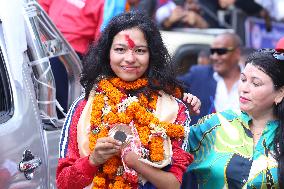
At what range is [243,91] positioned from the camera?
163 inches

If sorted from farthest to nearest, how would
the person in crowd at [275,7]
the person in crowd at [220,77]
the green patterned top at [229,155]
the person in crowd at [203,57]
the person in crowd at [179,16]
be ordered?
1. the person in crowd at [275,7]
2. the person in crowd at [179,16]
3. the person in crowd at [203,57]
4. the person in crowd at [220,77]
5. the green patterned top at [229,155]

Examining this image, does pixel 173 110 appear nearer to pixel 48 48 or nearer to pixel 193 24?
pixel 48 48

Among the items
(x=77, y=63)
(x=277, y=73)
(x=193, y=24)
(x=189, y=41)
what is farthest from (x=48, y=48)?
(x=193, y=24)

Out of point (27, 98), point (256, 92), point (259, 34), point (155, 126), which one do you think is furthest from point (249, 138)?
point (259, 34)

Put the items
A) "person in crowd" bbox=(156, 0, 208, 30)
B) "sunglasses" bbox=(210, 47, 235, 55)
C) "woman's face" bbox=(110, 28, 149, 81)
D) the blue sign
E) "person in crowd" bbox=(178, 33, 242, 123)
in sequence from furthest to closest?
the blue sign → "person in crowd" bbox=(156, 0, 208, 30) → "sunglasses" bbox=(210, 47, 235, 55) → "person in crowd" bbox=(178, 33, 242, 123) → "woman's face" bbox=(110, 28, 149, 81)

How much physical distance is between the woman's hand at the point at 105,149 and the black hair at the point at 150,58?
1.34 feet

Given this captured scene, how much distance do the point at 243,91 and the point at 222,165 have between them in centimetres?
38

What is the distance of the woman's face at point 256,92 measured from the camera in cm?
411

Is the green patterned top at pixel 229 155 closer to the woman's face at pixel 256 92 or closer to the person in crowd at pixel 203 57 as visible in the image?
the woman's face at pixel 256 92

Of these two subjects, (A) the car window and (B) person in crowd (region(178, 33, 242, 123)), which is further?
(B) person in crowd (region(178, 33, 242, 123))

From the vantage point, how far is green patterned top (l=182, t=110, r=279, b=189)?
13.3ft

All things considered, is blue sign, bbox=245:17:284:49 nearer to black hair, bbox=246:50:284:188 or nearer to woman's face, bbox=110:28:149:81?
black hair, bbox=246:50:284:188

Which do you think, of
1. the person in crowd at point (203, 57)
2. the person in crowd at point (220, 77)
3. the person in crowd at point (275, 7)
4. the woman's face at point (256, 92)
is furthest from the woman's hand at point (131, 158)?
the person in crowd at point (275, 7)

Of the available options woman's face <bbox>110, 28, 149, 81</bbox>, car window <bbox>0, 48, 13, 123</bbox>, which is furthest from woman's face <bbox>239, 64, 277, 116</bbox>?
car window <bbox>0, 48, 13, 123</bbox>
